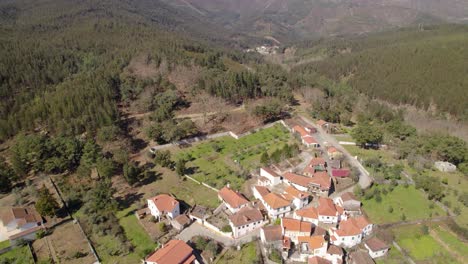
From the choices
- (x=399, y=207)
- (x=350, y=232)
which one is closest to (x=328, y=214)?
(x=350, y=232)

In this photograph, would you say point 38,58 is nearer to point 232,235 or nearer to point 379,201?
point 232,235

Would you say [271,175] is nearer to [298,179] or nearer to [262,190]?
[262,190]

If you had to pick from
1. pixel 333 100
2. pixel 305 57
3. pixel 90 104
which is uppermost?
pixel 90 104

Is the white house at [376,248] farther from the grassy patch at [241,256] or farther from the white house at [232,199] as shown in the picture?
the white house at [232,199]

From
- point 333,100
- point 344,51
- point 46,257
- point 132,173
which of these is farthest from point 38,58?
point 344,51

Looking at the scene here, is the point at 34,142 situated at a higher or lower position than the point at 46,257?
higher

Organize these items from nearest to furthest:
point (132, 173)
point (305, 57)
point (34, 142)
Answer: point (132, 173) < point (34, 142) < point (305, 57)
